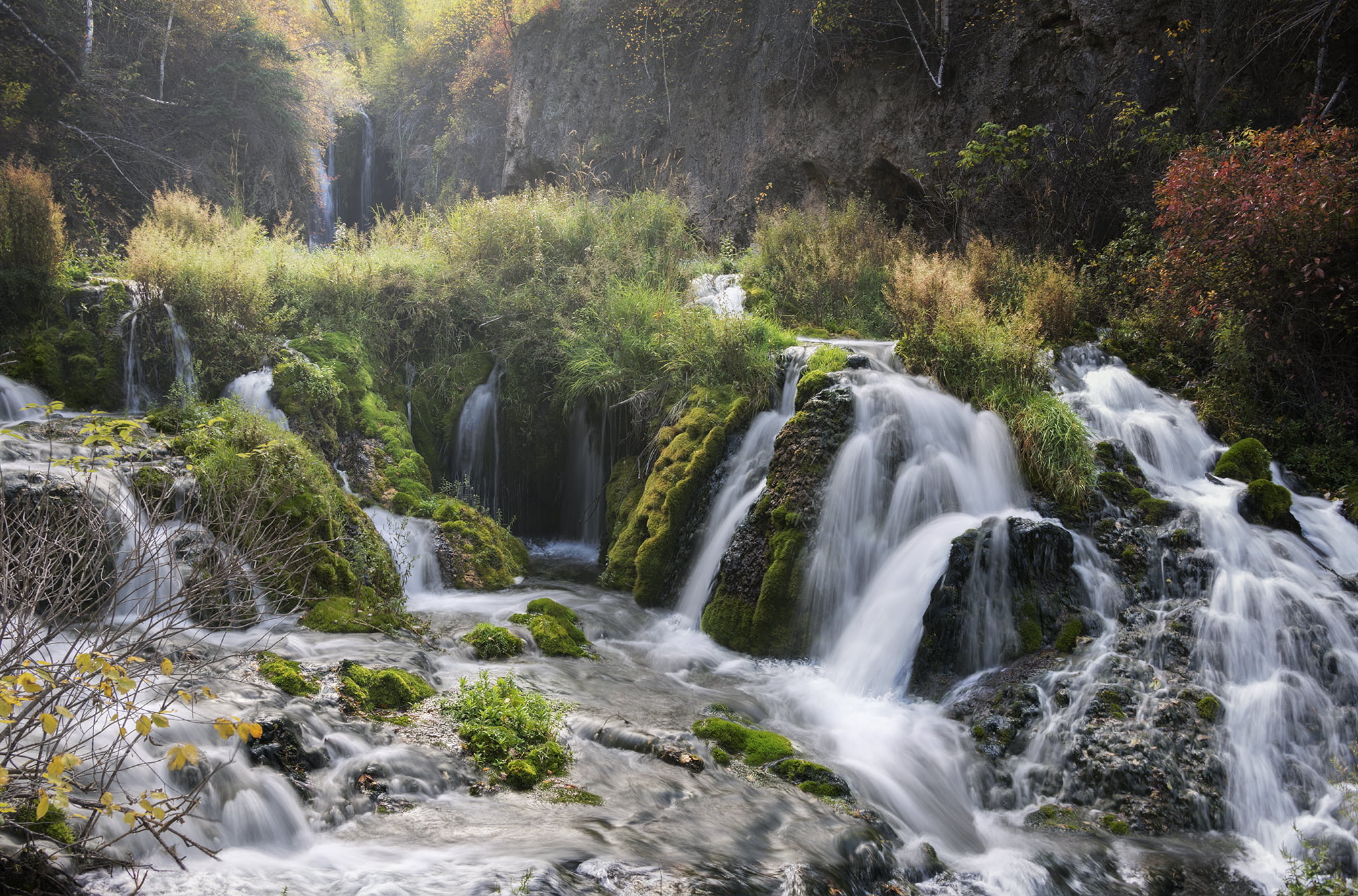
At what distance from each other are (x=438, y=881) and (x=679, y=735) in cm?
186

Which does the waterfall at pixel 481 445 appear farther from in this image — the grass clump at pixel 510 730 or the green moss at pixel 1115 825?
the green moss at pixel 1115 825

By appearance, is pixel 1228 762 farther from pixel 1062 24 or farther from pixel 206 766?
pixel 1062 24

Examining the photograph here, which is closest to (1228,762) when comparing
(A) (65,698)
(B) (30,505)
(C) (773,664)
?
(C) (773,664)

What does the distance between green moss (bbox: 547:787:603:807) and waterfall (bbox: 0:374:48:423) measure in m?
6.70

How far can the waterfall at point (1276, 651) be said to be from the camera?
4.31 meters

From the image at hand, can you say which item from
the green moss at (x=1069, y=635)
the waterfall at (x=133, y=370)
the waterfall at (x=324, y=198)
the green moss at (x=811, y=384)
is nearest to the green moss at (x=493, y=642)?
the green moss at (x=811, y=384)

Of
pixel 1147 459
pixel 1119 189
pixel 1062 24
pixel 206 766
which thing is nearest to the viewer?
pixel 206 766

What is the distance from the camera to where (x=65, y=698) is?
352 cm

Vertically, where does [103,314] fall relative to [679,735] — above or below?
above

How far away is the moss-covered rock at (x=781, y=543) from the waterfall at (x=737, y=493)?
7.8 inches

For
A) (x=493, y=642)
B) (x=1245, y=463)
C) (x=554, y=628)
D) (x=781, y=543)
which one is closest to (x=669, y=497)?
(x=781, y=543)

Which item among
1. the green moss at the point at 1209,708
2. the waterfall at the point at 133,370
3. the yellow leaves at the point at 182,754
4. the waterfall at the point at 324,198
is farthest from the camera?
the waterfall at the point at 324,198

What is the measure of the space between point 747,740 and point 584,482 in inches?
244

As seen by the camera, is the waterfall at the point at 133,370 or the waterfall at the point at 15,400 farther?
the waterfall at the point at 133,370
